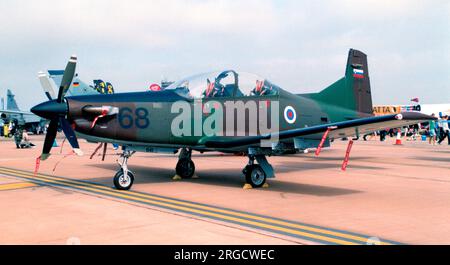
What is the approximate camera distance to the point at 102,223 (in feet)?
21.1

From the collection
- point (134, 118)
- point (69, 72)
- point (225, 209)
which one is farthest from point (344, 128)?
point (69, 72)

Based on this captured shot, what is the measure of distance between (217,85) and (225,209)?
367 centimetres

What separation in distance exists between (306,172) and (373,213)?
658 cm

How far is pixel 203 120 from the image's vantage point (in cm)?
1034

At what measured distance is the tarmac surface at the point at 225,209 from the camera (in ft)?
18.8

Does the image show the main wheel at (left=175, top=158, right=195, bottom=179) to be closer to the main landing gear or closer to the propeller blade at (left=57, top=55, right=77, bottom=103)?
the main landing gear

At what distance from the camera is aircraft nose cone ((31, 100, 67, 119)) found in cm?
863

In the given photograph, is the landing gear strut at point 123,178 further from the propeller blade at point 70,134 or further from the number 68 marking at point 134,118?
the propeller blade at point 70,134

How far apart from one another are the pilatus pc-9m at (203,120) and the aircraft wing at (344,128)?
2 centimetres

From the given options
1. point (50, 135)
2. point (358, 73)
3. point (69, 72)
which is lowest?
point (50, 135)

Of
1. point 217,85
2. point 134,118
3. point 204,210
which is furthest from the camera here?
point 217,85

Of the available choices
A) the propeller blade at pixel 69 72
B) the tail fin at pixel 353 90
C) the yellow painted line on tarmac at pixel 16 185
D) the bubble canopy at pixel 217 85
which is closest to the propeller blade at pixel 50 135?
the propeller blade at pixel 69 72

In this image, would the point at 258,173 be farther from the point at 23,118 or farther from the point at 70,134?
the point at 23,118

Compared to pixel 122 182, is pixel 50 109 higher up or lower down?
higher up
